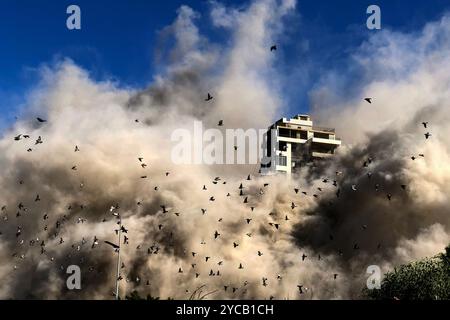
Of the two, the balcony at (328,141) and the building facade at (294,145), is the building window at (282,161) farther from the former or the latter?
the balcony at (328,141)

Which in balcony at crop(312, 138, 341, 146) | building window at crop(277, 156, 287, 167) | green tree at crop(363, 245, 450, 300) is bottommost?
green tree at crop(363, 245, 450, 300)

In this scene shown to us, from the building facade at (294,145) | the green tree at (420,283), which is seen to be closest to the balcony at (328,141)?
the building facade at (294,145)

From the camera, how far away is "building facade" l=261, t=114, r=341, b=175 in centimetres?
12569

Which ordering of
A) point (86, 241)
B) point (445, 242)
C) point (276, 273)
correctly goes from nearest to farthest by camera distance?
1. point (445, 242)
2. point (276, 273)
3. point (86, 241)

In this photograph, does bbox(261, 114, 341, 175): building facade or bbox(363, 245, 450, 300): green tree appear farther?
bbox(261, 114, 341, 175): building facade

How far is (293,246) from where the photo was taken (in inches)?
3979

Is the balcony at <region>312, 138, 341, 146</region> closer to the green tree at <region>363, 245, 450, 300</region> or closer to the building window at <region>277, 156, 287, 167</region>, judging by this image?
the building window at <region>277, 156, 287, 167</region>

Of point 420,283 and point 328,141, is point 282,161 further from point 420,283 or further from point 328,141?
A: point 420,283

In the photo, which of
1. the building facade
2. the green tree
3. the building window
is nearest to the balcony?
the building facade

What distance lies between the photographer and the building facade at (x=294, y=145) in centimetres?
12569

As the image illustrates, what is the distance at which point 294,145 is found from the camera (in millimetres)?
127125
